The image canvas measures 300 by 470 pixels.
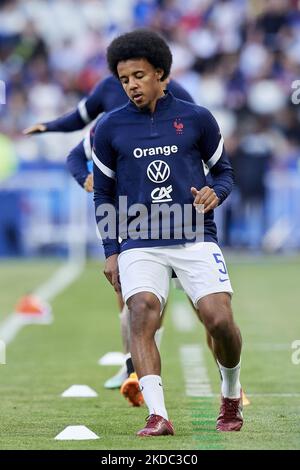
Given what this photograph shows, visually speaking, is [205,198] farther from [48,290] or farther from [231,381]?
[48,290]

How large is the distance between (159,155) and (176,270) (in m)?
0.62

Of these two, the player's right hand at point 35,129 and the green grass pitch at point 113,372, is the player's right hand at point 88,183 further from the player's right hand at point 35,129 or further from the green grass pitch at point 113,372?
the green grass pitch at point 113,372

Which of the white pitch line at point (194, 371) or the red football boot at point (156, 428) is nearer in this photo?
the red football boot at point (156, 428)

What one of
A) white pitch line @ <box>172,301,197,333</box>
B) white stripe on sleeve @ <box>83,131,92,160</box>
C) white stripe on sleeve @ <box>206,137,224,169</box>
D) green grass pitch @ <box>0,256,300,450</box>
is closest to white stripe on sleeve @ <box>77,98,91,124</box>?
white stripe on sleeve @ <box>83,131,92,160</box>

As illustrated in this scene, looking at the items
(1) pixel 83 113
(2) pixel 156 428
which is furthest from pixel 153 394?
(1) pixel 83 113

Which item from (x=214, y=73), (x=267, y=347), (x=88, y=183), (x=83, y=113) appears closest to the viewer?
(x=88, y=183)

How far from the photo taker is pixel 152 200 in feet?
22.5

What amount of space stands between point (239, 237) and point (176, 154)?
1727 centimetres

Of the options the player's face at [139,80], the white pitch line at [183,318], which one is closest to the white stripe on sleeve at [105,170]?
the player's face at [139,80]

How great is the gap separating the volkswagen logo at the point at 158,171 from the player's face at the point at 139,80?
0.31 meters

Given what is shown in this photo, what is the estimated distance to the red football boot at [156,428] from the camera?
21.4 feet

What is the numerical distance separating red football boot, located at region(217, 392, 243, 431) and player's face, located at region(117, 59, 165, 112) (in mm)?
1640

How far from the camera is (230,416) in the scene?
7.01 m

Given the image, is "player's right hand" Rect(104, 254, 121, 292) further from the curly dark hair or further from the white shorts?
the curly dark hair
